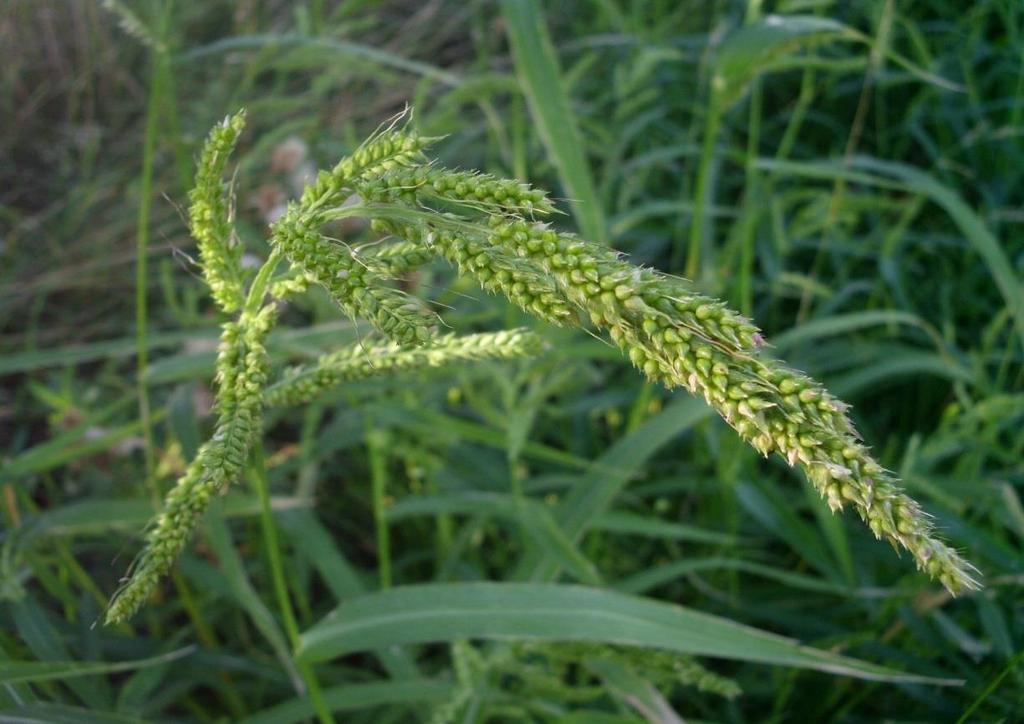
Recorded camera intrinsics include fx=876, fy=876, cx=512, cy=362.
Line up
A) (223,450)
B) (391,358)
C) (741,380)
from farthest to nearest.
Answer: (391,358), (223,450), (741,380)

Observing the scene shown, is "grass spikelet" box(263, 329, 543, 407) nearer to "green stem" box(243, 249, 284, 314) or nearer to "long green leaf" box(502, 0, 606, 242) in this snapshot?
"green stem" box(243, 249, 284, 314)

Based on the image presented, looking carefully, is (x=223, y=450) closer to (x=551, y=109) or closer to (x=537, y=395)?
(x=537, y=395)

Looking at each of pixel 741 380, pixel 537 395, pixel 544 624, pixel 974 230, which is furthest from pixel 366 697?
pixel 974 230

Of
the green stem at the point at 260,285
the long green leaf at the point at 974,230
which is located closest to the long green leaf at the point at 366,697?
the green stem at the point at 260,285

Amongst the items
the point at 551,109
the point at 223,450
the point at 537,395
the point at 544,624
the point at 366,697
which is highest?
the point at 551,109

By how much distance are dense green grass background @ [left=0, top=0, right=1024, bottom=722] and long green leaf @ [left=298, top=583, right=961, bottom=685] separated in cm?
8

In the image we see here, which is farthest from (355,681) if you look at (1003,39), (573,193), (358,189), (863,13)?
(1003,39)

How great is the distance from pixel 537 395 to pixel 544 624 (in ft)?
1.30

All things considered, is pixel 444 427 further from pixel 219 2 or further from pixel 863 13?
pixel 219 2

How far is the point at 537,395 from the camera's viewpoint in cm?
149

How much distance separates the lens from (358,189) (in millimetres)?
734

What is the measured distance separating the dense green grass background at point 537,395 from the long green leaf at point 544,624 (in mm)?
76

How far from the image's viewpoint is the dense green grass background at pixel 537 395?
5.16ft

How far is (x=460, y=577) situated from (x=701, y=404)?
2.13 feet
